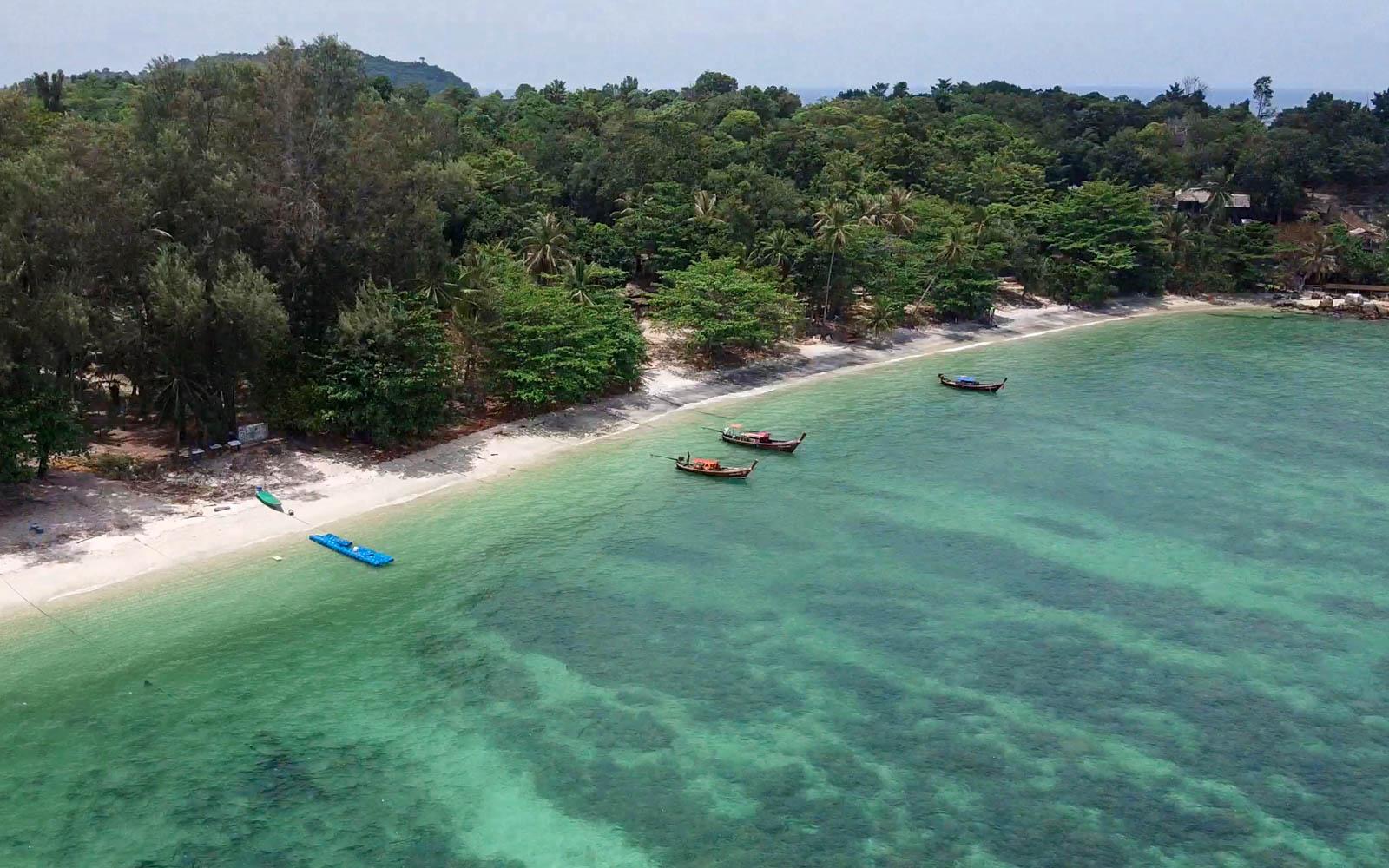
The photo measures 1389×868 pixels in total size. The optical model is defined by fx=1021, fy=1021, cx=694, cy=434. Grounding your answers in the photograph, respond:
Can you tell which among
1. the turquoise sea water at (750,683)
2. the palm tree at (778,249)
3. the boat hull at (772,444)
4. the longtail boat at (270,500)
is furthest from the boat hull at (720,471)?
the palm tree at (778,249)

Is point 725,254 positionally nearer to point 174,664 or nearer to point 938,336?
point 938,336

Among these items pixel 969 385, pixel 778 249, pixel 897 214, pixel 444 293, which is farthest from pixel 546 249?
pixel 897 214

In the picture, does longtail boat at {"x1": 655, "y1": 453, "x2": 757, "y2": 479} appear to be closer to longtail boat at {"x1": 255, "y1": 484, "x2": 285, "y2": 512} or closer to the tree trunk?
longtail boat at {"x1": 255, "y1": 484, "x2": 285, "y2": 512}

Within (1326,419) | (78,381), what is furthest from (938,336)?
(78,381)

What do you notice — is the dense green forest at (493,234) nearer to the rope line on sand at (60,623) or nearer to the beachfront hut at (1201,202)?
the beachfront hut at (1201,202)

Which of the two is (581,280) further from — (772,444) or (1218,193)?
(1218,193)

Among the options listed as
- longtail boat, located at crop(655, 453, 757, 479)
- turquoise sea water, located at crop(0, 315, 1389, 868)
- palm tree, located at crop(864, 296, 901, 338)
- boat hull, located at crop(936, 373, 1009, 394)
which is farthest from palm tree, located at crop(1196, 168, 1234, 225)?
longtail boat, located at crop(655, 453, 757, 479)

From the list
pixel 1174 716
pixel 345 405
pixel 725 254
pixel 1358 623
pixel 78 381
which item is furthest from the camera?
pixel 725 254
